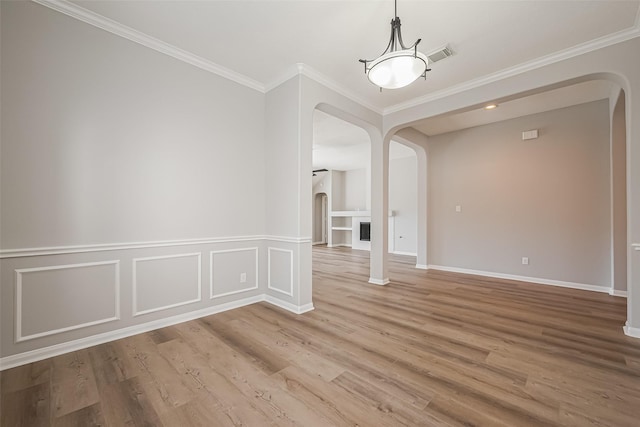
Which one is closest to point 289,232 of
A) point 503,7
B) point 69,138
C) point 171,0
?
point 69,138

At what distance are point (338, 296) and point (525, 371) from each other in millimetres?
2207

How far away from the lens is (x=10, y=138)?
196cm

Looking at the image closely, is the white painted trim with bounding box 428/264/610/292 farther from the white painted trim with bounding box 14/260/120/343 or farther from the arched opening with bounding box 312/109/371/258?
the white painted trim with bounding box 14/260/120/343

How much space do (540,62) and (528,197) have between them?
2.50 metres

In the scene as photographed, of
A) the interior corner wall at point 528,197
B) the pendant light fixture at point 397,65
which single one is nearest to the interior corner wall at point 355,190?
the interior corner wall at point 528,197

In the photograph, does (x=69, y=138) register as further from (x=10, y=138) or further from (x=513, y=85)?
(x=513, y=85)

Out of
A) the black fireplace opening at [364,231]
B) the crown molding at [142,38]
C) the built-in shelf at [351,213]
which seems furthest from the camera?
the black fireplace opening at [364,231]

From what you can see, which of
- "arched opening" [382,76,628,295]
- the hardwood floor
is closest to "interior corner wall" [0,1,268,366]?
the hardwood floor

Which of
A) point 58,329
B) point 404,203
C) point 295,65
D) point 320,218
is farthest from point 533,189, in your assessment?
point 320,218

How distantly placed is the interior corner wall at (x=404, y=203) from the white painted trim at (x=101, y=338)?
5930mm

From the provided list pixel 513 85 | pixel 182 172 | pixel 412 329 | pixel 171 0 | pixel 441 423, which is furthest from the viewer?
pixel 513 85

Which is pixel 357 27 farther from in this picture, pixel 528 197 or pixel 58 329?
pixel 528 197

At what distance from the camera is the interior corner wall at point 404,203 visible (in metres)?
7.73

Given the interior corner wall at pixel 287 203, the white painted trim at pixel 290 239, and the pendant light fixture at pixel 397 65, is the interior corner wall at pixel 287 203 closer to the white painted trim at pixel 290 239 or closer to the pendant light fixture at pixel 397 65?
the white painted trim at pixel 290 239
